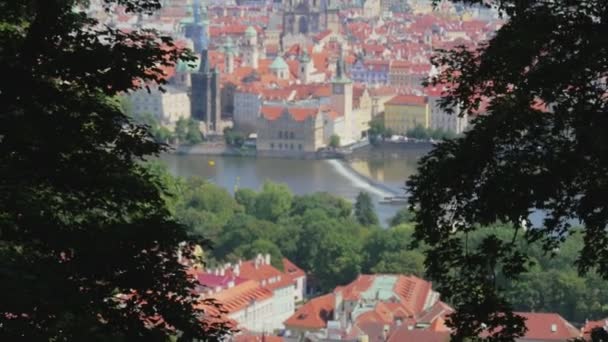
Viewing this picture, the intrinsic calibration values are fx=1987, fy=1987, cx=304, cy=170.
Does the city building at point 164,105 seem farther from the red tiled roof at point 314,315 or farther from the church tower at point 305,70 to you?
the red tiled roof at point 314,315

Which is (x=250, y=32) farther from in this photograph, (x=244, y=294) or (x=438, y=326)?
(x=438, y=326)

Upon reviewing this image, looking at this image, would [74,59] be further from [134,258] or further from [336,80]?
[336,80]

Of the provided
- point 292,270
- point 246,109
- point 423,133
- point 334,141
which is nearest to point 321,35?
point 246,109

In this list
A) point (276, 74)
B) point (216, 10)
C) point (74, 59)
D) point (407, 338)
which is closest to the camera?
point (74, 59)

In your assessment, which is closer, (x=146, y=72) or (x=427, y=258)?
(x=427, y=258)

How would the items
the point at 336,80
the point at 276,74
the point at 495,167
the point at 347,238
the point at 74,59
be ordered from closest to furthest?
the point at 495,167
the point at 74,59
the point at 347,238
the point at 336,80
the point at 276,74

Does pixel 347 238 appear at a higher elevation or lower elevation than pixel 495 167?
lower

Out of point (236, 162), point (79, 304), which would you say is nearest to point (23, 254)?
point (79, 304)

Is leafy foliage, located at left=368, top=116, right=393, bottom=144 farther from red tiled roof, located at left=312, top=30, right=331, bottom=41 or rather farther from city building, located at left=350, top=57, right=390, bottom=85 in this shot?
red tiled roof, located at left=312, top=30, right=331, bottom=41

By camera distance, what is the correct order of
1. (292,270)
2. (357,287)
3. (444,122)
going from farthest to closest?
(444,122), (292,270), (357,287)
